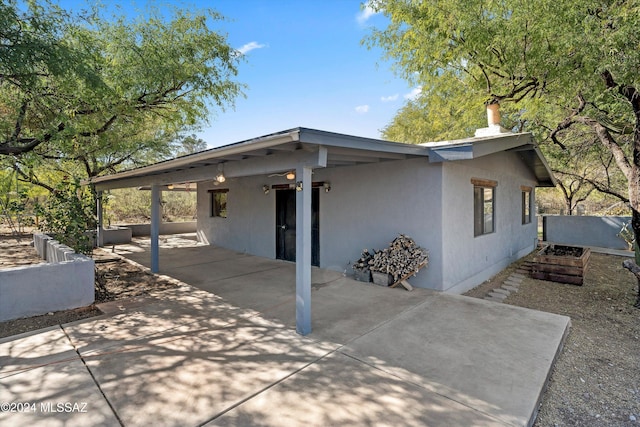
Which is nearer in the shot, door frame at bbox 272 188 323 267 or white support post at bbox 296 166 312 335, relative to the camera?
white support post at bbox 296 166 312 335

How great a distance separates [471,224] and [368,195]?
2.23 metres

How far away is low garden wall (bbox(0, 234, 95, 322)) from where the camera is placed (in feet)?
14.3

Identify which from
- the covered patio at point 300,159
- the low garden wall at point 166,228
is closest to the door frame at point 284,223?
the covered patio at point 300,159

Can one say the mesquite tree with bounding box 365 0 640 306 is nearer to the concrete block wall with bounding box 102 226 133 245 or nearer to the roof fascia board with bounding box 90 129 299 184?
the roof fascia board with bounding box 90 129 299 184

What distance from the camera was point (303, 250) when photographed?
3.93 meters

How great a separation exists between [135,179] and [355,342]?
7347 mm

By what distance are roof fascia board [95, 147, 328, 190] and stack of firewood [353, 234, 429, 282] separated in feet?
9.38

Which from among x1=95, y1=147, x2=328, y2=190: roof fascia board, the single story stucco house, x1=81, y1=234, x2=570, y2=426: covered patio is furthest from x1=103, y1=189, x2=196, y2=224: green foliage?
x1=81, y1=234, x2=570, y2=426: covered patio

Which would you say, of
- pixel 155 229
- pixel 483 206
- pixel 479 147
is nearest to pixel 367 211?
pixel 479 147

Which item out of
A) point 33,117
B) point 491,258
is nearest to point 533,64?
point 491,258

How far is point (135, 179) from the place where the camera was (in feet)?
27.1

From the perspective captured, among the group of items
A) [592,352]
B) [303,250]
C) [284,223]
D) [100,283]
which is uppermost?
[284,223]

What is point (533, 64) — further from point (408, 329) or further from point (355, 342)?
point (355, 342)

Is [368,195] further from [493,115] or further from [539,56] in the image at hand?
[539,56]
